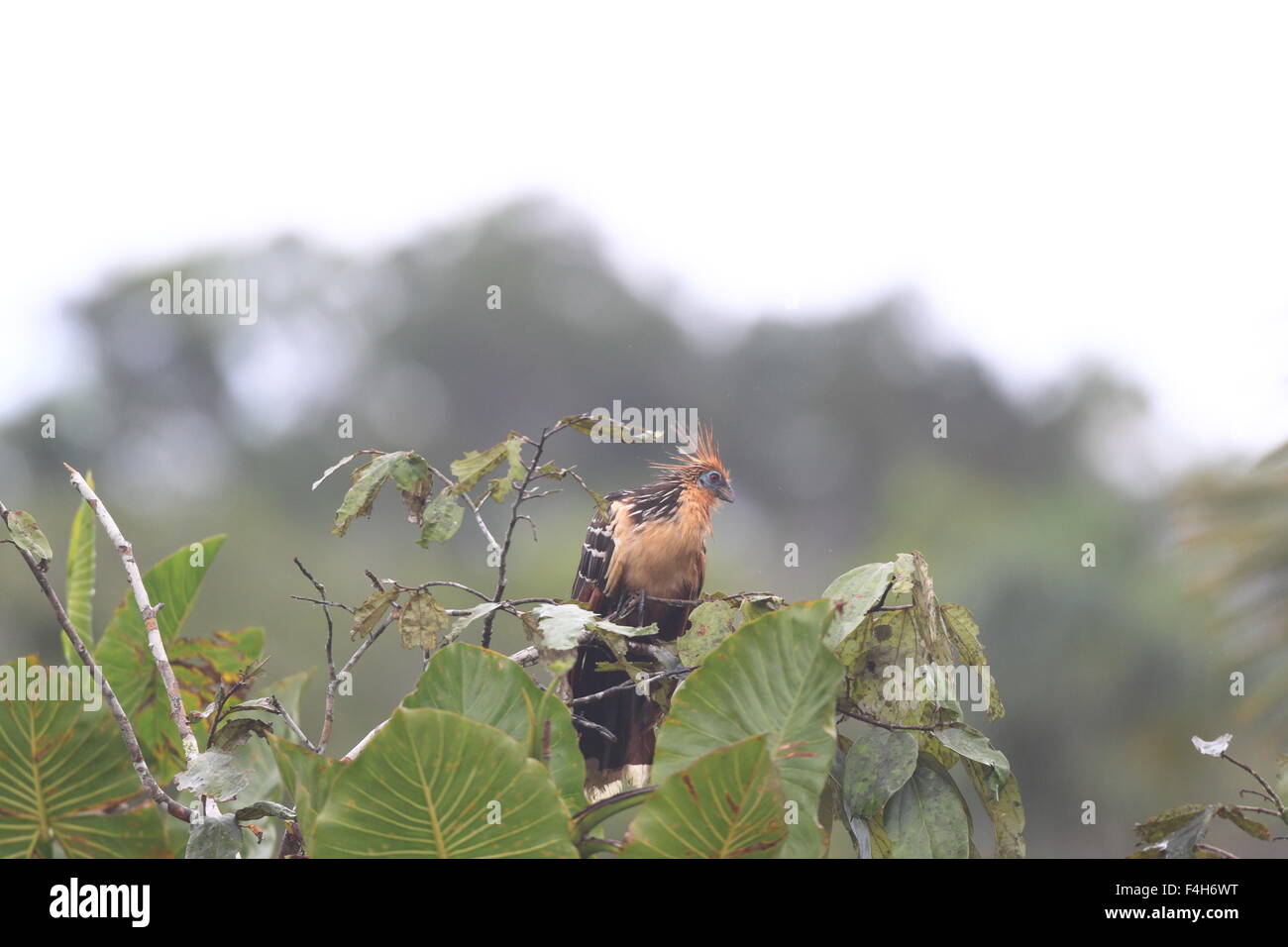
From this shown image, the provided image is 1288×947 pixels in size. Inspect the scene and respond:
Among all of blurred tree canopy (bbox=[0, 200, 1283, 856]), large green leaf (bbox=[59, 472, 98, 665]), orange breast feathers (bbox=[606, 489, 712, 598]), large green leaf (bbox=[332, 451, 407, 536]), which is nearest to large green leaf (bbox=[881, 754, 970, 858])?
large green leaf (bbox=[332, 451, 407, 536])

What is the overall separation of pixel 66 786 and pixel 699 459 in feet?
4.03

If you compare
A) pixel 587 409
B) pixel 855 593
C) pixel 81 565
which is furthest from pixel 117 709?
pixel 587 409

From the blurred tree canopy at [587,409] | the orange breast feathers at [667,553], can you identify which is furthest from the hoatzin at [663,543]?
the blurred tree canopy at [587,409]

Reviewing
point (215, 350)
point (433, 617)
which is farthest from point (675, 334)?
point (433, 617)

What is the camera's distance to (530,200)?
40.3ft

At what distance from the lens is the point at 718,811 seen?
2.46ft

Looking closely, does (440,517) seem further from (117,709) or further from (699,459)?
(699,459)

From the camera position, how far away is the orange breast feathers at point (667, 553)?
2025 millimetres

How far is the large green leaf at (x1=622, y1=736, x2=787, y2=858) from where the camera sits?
73 centimetres

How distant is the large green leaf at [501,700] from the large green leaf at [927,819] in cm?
29

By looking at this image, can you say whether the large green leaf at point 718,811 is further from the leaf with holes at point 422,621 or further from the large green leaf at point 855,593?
the leaf with holes at point 422,621

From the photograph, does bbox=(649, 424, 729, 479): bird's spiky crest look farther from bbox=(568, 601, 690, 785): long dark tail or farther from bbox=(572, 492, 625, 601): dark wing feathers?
bbox=(568, 601, 690, 785): long dark tail
